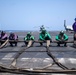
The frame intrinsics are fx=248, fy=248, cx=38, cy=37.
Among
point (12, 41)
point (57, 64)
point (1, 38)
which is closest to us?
point (57, 64)

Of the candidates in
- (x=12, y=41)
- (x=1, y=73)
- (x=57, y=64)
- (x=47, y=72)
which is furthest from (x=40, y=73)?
(x=12, y=41)

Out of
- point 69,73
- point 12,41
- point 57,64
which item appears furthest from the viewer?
point 12,41

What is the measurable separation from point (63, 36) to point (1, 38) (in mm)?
4775

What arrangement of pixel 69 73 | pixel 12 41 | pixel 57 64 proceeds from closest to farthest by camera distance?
1. pixel 69 73
2. pixel 57 64
3. pixel 12 41

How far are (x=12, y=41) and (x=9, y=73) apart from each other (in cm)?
1035

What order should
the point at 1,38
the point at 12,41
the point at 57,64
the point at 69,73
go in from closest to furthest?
the point at 69,73 → the point at 57,64 → the point at 12,41 → the point at 1,38

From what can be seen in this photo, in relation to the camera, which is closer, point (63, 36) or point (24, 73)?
point (24, 73)

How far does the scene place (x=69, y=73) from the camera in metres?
7.34

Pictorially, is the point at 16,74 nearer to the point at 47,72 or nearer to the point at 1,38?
the point at 47,72

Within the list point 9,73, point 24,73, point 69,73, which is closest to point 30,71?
point 24,73

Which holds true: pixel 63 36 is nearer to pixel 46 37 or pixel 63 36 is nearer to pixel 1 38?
pixel 46 37

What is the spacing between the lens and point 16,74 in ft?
24.8

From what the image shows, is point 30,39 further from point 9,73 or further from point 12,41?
point 9,73

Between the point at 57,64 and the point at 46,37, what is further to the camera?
the point at 46,37
